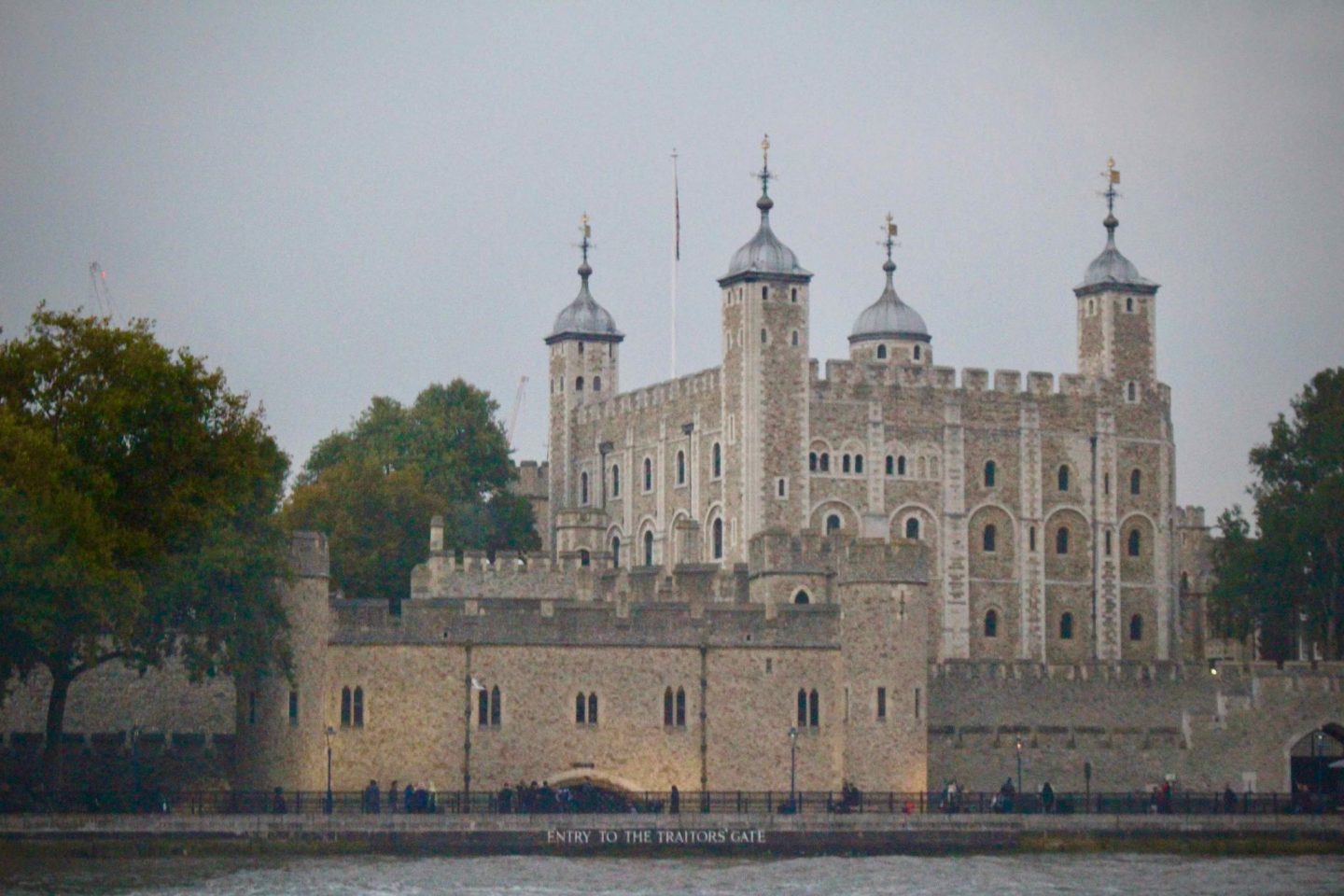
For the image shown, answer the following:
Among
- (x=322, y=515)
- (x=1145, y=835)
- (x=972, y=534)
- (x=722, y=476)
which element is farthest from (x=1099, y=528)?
(x=1145, y=835)

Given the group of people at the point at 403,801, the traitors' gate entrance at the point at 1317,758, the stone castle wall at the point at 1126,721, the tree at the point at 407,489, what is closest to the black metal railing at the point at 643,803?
the group of people at the point at 403,801

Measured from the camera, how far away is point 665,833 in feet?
241

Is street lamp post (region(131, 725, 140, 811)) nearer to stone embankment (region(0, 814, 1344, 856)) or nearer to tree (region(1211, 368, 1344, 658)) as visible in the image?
stone embankment (region(0, 814, 1344, 856))

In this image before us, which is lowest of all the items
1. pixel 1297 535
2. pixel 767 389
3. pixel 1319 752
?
pixel 1319 752

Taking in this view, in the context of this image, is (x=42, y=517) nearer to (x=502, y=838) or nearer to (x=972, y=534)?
(x=502, y=838)

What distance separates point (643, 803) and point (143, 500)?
12.7 metres

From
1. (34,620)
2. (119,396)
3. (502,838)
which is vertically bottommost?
(502,838)

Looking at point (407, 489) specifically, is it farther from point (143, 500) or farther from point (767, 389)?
point (143, 500)

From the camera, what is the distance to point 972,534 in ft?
392

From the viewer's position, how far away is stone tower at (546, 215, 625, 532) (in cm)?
12950

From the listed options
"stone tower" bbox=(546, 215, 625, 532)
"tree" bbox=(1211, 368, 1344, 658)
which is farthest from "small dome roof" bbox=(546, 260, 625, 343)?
"tree" bbox=(1211, 368, 1344, 658)

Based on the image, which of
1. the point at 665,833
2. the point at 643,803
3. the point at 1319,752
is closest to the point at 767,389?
the point at 1319,752

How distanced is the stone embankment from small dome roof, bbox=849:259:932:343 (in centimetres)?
5368

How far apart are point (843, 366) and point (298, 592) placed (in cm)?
4387
